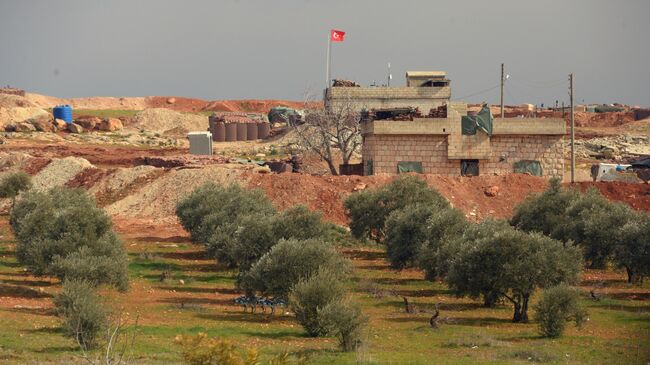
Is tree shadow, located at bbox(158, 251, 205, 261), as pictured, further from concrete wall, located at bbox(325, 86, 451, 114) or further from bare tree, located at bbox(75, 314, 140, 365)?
concrete wall, located at bbox(325, 86, 451, 114)

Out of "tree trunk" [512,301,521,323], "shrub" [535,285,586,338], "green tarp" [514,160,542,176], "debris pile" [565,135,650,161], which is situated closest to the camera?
"shrub" [535,285,586,338]

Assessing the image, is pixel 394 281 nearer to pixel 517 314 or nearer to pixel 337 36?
pixel 517 314

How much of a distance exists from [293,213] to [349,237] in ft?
40.0

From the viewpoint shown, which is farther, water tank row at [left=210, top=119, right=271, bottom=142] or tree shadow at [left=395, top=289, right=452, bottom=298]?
water tank row at [left=210, top=119, right=271, bottom=142]

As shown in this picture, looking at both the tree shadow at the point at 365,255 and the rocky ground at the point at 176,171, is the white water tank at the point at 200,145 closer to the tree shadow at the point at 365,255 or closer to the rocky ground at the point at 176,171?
the rocky ground at the point at 176,171

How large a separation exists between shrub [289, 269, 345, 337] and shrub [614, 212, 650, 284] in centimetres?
1412

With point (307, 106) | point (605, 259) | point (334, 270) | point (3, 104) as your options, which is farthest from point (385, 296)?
point (3, 104)

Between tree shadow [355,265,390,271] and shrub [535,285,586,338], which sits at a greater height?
shrub [535,285,586,338]

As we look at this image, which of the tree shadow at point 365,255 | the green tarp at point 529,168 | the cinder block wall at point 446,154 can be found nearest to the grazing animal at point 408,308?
the tree shadow at point 365,255

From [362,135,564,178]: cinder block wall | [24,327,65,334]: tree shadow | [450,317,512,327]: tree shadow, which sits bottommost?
[450,317,512,327]: tree shadow

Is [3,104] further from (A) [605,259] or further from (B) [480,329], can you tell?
(B) [480,329]

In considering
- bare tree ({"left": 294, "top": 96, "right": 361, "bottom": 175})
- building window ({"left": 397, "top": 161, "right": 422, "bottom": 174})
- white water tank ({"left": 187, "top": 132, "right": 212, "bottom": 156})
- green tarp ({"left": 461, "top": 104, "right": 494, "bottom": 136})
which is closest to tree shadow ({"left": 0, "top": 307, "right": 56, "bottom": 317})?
building window ({"left": 397, "top": 161, "right": 422, "bottom": 174})

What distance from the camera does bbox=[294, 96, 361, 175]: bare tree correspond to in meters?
70.3

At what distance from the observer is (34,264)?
129 ft
